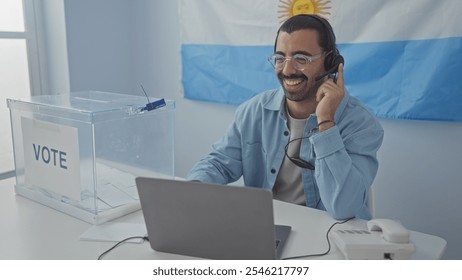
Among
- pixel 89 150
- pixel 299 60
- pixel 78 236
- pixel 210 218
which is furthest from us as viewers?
pixel 299 60

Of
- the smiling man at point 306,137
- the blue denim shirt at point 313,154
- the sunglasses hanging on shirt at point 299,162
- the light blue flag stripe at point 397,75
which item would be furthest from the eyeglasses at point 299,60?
the light blue flag stripe at point 397,75

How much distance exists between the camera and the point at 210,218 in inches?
33.6

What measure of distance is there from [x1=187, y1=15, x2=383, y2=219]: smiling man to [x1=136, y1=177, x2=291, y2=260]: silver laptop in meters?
0.40

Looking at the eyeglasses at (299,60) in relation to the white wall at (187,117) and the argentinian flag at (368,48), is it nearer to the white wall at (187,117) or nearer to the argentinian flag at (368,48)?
the argentinian flag at (368,48)

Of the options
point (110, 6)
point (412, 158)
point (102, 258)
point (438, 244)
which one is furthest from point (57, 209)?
point (110, 6)

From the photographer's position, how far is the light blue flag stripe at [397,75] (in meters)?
1.67

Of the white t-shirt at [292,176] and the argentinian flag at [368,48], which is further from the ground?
the argentinian flag at [368,48]

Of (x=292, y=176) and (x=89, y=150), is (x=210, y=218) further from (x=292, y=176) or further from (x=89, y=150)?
(x=292, y=176)

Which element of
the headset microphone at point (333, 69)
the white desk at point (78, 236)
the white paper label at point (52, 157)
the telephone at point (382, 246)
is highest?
the headset microphone at point (333, 69)

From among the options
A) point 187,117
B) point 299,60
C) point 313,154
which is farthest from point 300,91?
point 187,117

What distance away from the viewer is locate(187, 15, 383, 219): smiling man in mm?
1217

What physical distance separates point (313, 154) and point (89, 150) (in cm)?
71

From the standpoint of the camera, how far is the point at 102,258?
94 centimetres
